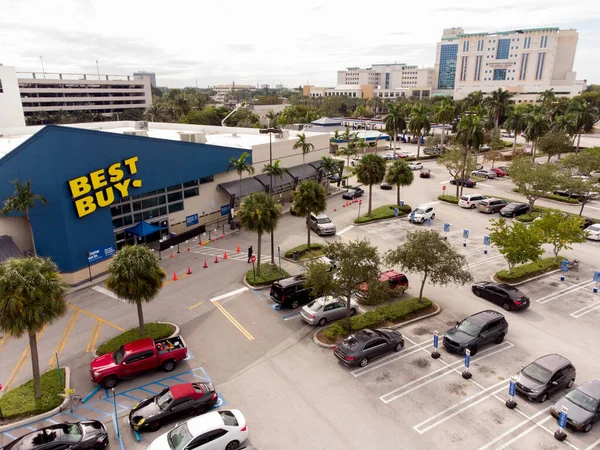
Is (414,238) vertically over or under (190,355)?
over

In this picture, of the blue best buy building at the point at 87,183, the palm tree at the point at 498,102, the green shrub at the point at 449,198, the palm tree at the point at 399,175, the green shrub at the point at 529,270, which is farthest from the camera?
the palm tree at the point at 498,102

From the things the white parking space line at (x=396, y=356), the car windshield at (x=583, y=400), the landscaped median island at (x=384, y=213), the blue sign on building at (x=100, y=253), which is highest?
the blue sign on building at (x=100, y=253)

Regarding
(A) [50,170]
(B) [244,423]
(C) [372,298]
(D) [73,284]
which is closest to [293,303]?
(C) [372,298]

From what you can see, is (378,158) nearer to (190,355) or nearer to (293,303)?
(293,303)

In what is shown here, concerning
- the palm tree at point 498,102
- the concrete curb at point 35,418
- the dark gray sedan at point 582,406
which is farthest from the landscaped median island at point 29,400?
the palm tree at point 498,102

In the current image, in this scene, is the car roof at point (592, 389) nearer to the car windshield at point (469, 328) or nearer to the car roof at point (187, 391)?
the car windshield at point (469, 328)

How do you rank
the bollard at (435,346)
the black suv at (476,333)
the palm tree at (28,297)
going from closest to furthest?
1. the palm tree at (28,297)
2. the bollard at (435,346)
3. the black suv at (476,333)

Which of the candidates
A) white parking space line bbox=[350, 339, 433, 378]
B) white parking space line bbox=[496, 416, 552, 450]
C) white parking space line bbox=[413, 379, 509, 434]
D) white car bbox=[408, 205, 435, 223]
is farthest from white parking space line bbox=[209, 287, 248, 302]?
white car bbox=[408, 205, 435, 223]

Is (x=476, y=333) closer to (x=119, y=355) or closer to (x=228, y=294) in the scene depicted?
(x=228, y=294)
